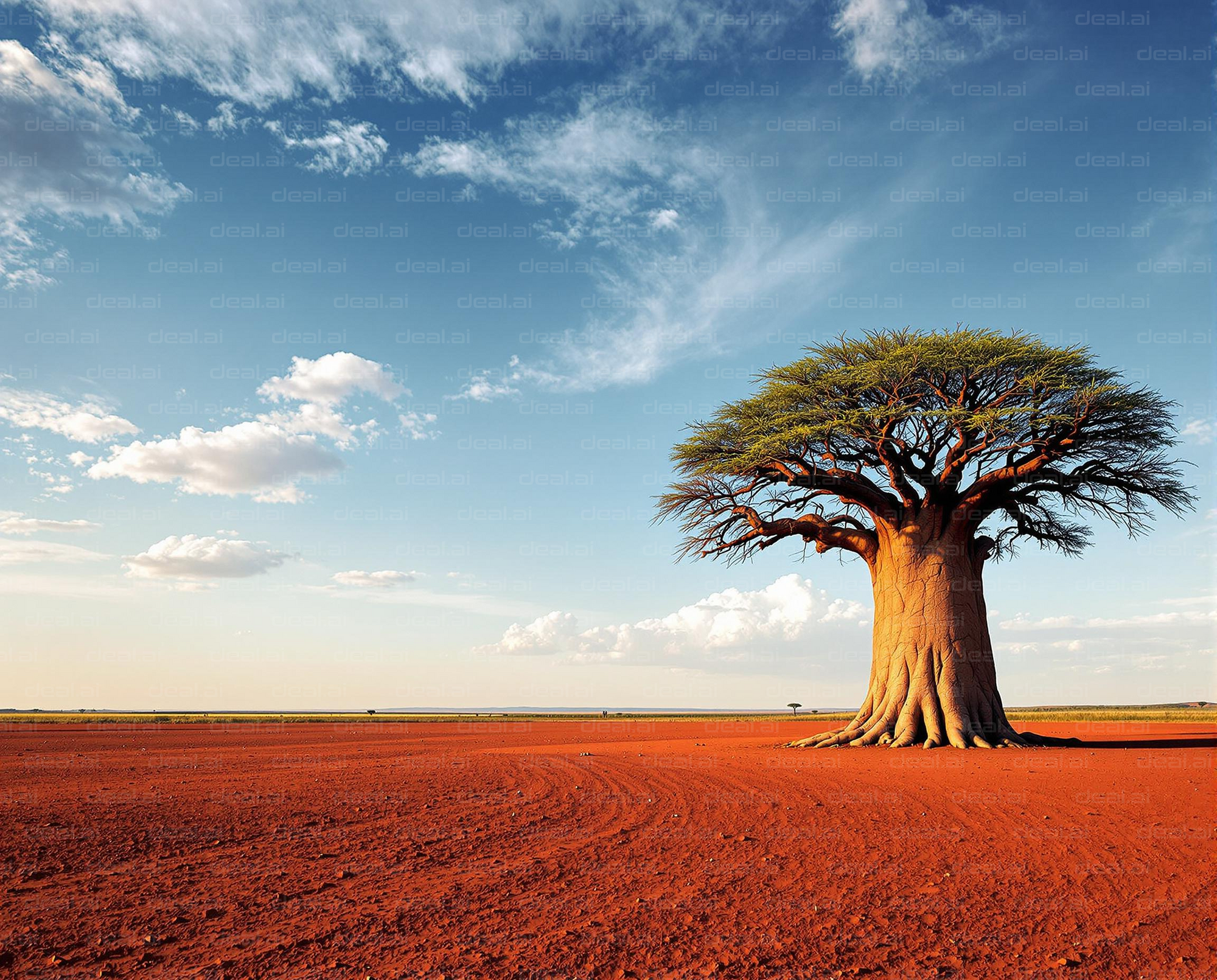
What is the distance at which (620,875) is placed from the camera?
284 inches

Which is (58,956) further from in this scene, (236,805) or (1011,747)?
(1011,747)

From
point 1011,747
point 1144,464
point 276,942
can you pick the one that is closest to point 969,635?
point 1011,747

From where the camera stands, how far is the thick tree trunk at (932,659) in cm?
2039

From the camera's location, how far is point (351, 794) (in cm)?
1250

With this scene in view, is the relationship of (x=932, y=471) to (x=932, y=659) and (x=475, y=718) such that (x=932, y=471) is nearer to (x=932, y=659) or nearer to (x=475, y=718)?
(x=932, y=659)

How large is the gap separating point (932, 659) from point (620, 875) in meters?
16.6

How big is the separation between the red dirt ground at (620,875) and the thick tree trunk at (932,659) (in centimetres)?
552

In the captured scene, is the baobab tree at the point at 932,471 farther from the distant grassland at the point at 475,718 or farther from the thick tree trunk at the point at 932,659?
the distant grassland at the point at 475,718

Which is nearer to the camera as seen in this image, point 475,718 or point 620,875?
point 620,875

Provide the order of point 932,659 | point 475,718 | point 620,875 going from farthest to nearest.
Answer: point 475,718
point 932,659
point 620,875

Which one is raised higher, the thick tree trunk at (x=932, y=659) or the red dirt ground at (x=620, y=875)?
the thick tree trunk at (x=932, y=659)

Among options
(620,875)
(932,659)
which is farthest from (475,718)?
(620,875)

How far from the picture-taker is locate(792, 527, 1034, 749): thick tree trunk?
2039 centimetres

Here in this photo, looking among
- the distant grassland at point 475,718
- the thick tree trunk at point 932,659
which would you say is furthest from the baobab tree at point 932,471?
the distant grassland at point 475,718
